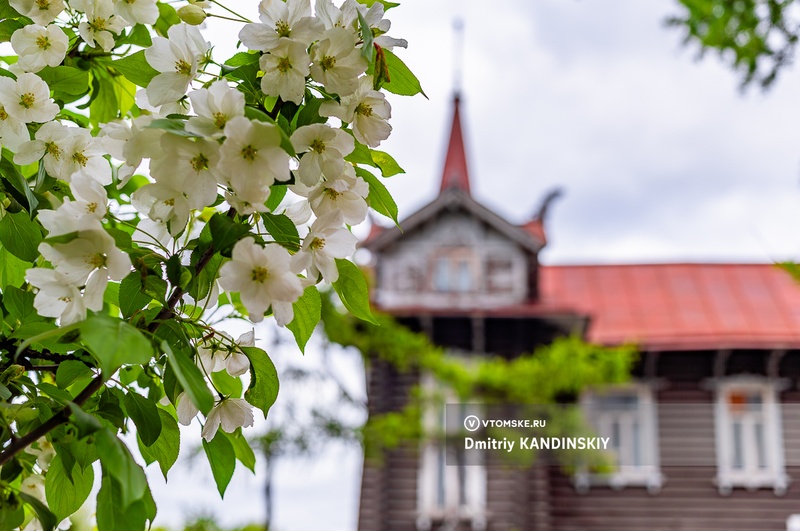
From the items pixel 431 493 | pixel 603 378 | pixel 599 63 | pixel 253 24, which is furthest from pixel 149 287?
pixel 599 63

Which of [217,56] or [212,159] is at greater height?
[217,56]

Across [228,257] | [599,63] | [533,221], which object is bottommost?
[228,257]

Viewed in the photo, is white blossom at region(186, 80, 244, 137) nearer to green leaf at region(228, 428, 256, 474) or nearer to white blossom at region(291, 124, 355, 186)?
white blossom at region(291, 124, 355, 186)

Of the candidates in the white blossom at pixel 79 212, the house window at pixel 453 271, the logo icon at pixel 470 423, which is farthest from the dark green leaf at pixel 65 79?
the house window at pixel 453 271

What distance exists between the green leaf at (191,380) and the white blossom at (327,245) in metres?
0.10

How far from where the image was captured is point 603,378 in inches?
313

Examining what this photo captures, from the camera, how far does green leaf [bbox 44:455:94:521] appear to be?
0.68m

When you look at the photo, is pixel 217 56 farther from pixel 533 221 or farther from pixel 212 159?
pixel 533 221

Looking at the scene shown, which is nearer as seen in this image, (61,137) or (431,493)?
(61,137)

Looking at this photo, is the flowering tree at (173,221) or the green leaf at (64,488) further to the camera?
the green leaf at (64,488)

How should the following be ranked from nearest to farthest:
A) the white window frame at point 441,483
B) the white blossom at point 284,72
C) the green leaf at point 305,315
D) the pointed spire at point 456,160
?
the white blossom at point 284,72
the green leaf at point 305,315
the white window frame at point 441,483
the pointed spire at point 456,160

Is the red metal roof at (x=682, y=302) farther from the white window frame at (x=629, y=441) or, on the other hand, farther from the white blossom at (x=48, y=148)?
the white blossom at (x=48, y=148)

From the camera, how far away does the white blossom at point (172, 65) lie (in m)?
0.59

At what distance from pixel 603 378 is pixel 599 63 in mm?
9492
